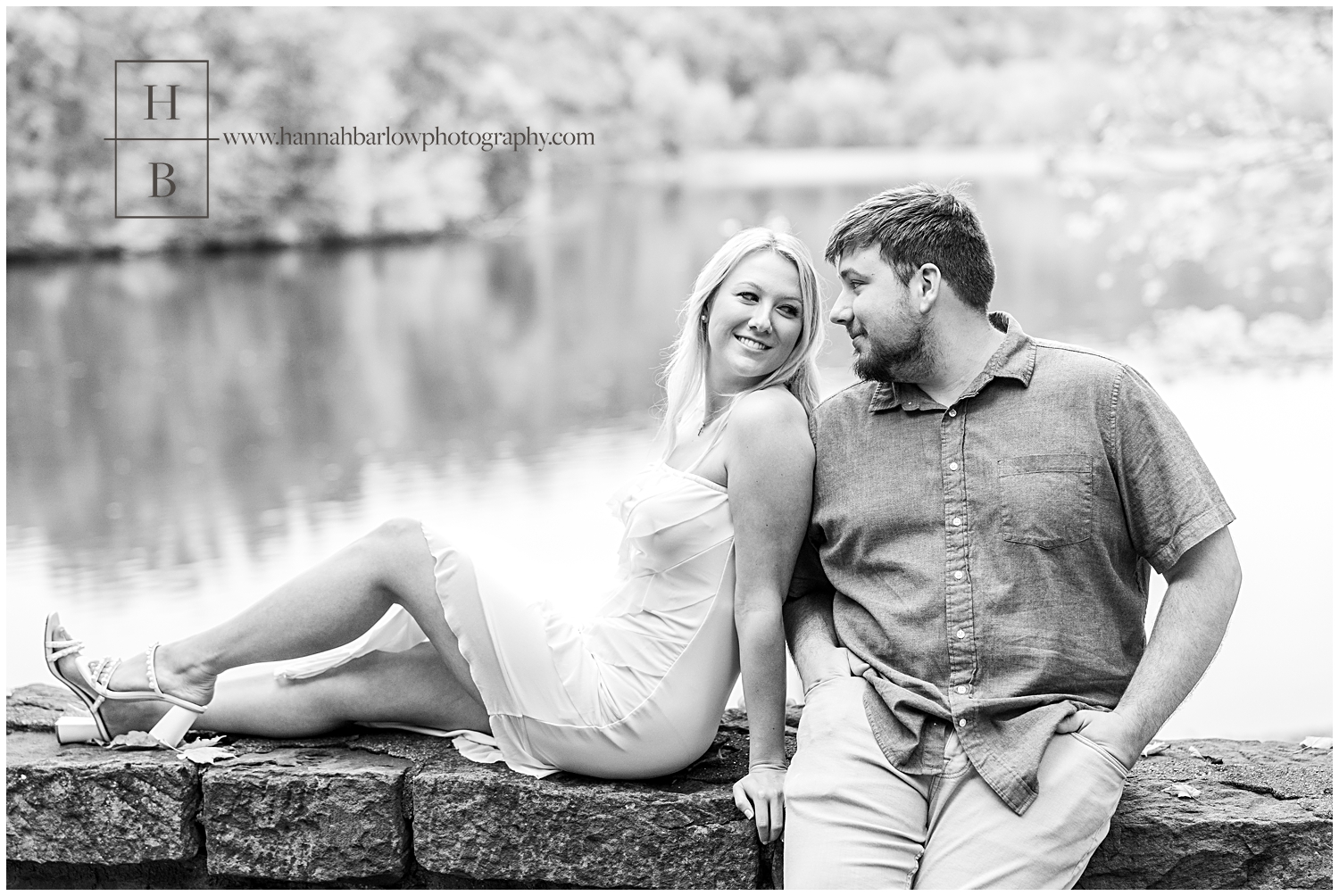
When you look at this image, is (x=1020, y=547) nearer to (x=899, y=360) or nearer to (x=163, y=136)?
(x=899, y=360)

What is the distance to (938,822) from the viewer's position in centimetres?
173

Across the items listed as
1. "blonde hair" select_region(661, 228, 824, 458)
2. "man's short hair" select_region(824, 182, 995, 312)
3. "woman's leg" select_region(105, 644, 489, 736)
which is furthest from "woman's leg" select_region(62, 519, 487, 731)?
"man's short hair" select_region(824, 182, 995, 312)

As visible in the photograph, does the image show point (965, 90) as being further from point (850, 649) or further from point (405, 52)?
point (850, 649)

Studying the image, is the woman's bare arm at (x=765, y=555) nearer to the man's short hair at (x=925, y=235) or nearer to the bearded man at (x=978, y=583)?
the bearded man at (x=978, y=583)

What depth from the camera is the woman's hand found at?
6.18 feet

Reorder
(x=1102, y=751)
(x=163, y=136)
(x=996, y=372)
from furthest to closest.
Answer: (x=163, y=136) < (x=996, y=372) < (x=1102, y=751)

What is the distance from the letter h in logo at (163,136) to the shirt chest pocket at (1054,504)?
775 centimetres

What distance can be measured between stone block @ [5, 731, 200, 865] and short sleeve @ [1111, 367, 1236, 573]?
1.52 m

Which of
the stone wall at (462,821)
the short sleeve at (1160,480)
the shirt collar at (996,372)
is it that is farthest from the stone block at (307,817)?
the short sleeve at (1160,480)

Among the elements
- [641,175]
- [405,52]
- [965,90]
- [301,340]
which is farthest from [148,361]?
[965,90]

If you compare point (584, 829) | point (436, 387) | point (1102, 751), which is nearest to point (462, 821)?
point (584, 829)

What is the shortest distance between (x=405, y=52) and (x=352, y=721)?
7953 mm

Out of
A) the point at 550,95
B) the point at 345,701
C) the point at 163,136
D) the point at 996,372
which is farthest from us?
the point at 550,95

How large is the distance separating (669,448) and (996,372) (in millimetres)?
552
